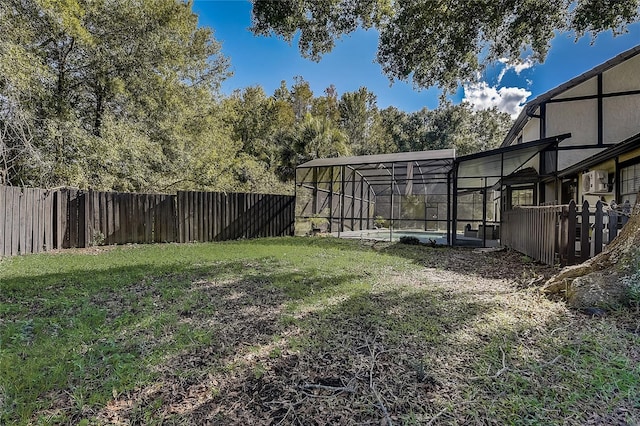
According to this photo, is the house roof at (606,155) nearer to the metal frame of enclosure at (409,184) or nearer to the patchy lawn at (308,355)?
the metal frame of enclosure at (409,184)

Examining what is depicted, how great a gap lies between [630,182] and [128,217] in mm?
11576

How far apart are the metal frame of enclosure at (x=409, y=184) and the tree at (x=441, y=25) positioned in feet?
9.06

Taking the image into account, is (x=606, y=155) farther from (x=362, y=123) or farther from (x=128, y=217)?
(x=362, y=123)

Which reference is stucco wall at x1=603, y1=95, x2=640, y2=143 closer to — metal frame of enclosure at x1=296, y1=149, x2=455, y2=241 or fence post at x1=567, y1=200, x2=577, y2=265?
metal frame of enclosure at x1=296, y1=149, x2=455, y2=241

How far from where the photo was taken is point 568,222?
4547mm

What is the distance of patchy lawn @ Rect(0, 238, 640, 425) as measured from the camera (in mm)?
1652

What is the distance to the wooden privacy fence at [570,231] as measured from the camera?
14.0 feet

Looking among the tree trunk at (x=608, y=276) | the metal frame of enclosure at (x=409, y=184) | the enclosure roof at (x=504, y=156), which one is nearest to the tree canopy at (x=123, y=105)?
the enclosure roof at (x=504, y=156)

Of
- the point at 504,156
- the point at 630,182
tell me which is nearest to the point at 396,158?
the point at 504,156

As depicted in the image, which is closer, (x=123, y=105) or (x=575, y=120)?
(x=575, y=120)

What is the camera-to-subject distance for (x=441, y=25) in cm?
573

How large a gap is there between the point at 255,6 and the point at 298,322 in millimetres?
5286

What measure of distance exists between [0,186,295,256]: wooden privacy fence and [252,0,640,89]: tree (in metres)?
5.45

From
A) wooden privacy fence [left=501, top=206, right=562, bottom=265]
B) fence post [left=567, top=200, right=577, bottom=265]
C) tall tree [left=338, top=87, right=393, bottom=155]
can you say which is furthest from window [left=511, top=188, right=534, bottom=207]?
tall tree [left=338, top=87, right=393, bottom=155]
